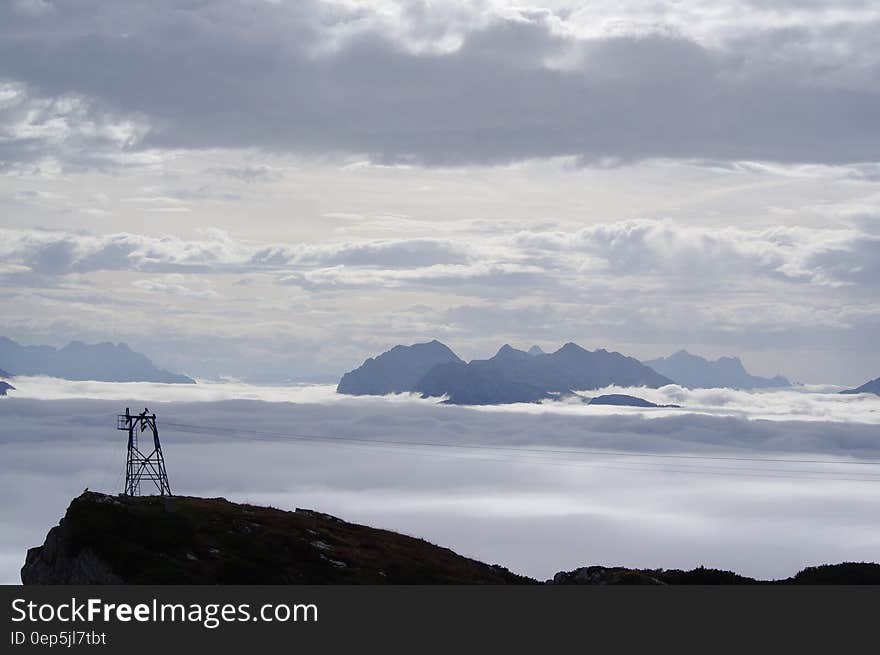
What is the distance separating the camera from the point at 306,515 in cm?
10312

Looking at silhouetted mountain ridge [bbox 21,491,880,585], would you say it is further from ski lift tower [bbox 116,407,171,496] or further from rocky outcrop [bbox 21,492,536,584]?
ski lift tower [bbox 116,407,171,496]

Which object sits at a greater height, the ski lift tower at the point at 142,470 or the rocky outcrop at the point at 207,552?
the ski lift tower at the point at 142,470

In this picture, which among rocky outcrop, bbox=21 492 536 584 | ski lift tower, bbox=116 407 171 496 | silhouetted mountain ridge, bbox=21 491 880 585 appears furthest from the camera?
ski lift tower, bbox=116 407 171 496

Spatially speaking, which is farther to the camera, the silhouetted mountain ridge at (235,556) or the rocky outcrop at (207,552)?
the silhouetted mountain ridge at (235,556)

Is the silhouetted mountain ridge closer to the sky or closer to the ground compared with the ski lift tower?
closer to the ground

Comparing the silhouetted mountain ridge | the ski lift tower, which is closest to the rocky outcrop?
the silhouetted mountain ridge

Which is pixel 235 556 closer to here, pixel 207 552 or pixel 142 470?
pixel 207 552

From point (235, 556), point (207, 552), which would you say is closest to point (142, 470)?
point (207, 552)

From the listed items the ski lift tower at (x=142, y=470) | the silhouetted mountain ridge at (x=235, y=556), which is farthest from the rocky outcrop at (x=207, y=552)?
the ski lift tower at (x=142, y=470)

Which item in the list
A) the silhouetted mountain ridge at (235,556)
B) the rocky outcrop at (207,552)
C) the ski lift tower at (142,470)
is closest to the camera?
the rocky outcrop at (207,552)

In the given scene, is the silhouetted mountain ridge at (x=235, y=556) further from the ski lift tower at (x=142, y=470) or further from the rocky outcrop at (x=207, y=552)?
the ski lift tower at (x=142, y=470)
